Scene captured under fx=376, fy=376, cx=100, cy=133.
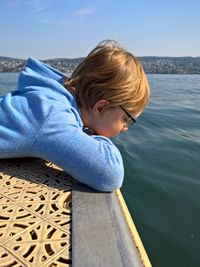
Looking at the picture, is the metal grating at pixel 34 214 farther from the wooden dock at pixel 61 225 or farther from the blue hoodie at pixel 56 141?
the blue hoodie at pixel 56 141

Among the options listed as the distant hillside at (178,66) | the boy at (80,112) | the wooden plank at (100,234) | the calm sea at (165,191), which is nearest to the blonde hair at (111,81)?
the boy at (80,112)

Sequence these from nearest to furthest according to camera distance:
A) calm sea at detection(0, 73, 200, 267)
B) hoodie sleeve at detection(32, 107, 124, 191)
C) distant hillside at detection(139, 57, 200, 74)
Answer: hoodie sleeve at detection(32, 107, 124, 191), calm sea at detection(0, 73, 200, 267), distant hillside at detection(139, 57, 200, 74)

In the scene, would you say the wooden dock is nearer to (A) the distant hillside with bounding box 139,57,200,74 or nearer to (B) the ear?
(B) the ear

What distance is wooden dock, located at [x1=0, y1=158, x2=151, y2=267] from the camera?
4.66 feet

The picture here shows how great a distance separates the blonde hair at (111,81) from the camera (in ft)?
7.50

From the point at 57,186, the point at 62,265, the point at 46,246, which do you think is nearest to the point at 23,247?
the point at 46,246

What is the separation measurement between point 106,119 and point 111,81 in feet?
0.86

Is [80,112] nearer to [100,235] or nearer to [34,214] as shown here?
[34,214]

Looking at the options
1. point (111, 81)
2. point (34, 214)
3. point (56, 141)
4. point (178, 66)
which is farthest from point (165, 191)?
point (178, 66)

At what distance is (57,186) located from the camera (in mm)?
2111

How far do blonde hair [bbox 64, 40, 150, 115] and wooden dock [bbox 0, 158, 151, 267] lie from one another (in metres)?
0.55

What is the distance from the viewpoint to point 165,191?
401 cm

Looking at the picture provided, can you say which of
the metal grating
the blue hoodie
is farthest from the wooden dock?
the blue hoodie

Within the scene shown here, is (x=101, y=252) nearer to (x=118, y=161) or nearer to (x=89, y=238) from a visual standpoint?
(x=89, y=238)
